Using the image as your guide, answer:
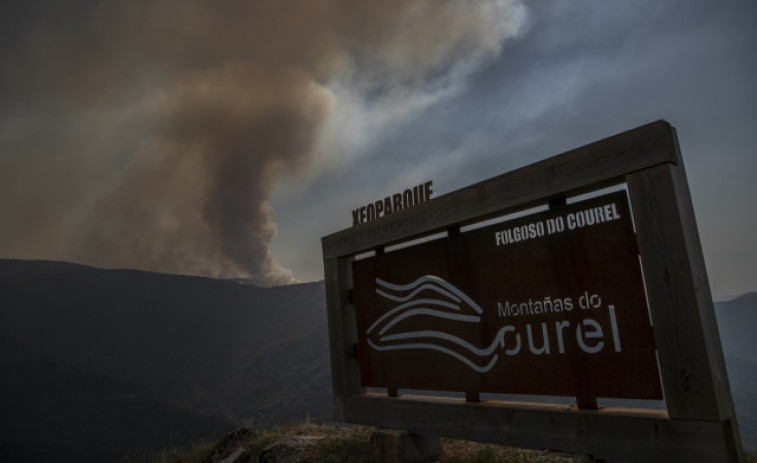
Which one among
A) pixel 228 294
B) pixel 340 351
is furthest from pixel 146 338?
pixel 340 351

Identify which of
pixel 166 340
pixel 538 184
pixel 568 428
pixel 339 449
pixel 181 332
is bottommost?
pixel 339 449

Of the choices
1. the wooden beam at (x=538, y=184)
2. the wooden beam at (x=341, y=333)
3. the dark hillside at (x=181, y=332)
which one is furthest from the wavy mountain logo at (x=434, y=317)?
the dark hillside at (x=181, y=332)

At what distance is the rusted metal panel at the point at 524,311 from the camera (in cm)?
419

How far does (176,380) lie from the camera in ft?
313

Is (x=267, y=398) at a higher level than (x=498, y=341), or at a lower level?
lower

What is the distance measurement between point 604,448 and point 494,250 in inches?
82.5

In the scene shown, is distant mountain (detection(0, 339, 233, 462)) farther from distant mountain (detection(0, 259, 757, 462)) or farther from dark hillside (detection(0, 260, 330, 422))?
dark hillside (detection(0, 260, 330, 422))

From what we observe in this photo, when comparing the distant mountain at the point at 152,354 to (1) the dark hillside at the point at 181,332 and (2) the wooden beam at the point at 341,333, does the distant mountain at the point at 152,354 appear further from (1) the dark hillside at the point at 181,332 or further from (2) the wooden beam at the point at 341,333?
(2) the wooden beam at the point at 341,333

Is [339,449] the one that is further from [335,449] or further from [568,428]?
[568,428]

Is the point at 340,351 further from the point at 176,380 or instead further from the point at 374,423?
the point at 176,380

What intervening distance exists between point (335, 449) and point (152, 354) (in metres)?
107

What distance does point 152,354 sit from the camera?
10025 cm

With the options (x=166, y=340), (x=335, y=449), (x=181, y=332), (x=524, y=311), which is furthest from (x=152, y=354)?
(x=524, y=311)

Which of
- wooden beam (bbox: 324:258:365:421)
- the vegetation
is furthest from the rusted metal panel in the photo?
the vegetation
